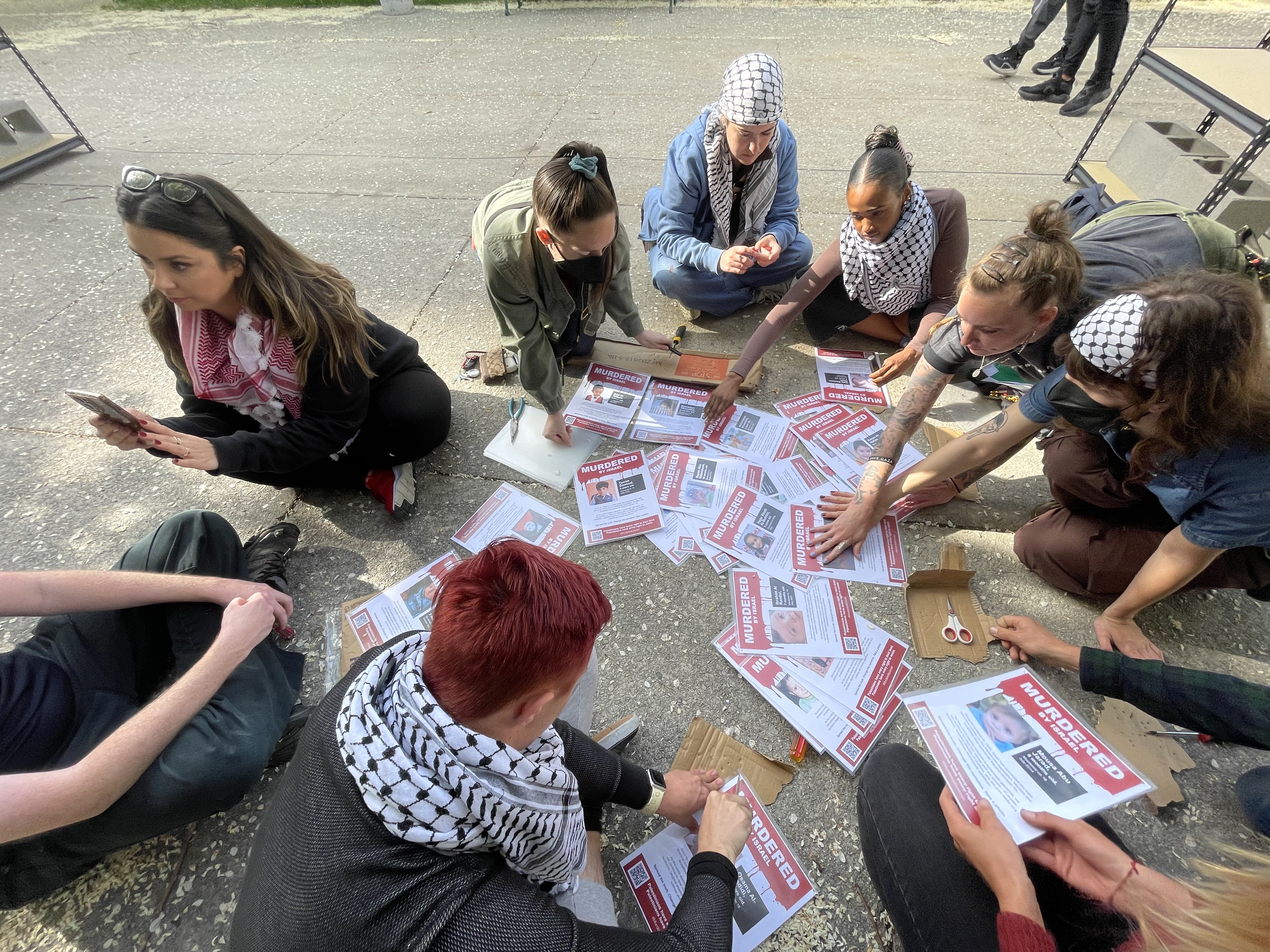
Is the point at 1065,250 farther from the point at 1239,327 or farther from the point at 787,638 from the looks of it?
the point at 787,638

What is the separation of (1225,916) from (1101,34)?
5852 millimetres

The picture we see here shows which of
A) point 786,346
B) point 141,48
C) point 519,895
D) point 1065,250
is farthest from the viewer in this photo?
point 141,48

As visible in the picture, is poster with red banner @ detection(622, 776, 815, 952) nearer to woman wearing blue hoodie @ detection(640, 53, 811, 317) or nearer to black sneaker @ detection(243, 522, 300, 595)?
black sneaker @ detection(243, 522, 300, 595)

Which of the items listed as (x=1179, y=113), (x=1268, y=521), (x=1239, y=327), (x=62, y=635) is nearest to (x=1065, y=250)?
(x=1239, y=327)

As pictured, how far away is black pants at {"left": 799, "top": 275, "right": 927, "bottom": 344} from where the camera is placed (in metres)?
2.67

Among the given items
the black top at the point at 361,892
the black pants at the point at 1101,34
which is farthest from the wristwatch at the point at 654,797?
the black pants at the point at 1101,34

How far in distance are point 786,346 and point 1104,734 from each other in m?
1.93

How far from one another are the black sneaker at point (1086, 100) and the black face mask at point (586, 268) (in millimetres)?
4664

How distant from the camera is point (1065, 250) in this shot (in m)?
1.71

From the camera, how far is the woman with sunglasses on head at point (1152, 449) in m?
1.31

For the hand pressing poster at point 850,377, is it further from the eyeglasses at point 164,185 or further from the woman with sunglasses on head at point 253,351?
the eyeglasses at point 164,185

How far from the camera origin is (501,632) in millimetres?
826

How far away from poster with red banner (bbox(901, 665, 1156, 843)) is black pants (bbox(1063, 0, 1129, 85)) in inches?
199

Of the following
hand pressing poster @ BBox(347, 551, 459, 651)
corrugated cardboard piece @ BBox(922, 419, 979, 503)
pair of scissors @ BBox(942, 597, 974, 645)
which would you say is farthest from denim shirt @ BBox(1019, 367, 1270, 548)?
hand pressing poster @ BBox(347, 551, 459, 651)
